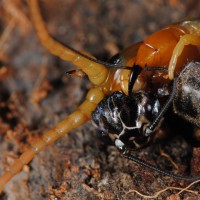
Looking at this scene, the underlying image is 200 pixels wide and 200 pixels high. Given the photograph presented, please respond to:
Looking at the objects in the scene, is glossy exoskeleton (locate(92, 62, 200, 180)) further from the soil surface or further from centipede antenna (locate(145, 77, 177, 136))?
the soil surface

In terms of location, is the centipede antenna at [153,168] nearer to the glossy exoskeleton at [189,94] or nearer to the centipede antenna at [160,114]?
the centipede antenna at [160,114]

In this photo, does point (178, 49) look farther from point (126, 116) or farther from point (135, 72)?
point (126, 116)

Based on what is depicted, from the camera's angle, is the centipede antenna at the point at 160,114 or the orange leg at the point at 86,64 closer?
the centipede antenna at the point at 160,114

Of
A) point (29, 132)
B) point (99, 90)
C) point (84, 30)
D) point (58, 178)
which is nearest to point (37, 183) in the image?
point (58, 178)

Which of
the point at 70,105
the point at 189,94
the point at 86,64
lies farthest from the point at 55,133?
the point at 189,94

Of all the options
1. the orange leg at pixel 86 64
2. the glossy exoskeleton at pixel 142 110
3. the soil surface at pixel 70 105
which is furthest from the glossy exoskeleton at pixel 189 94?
the orange leg at pixel 86 64
